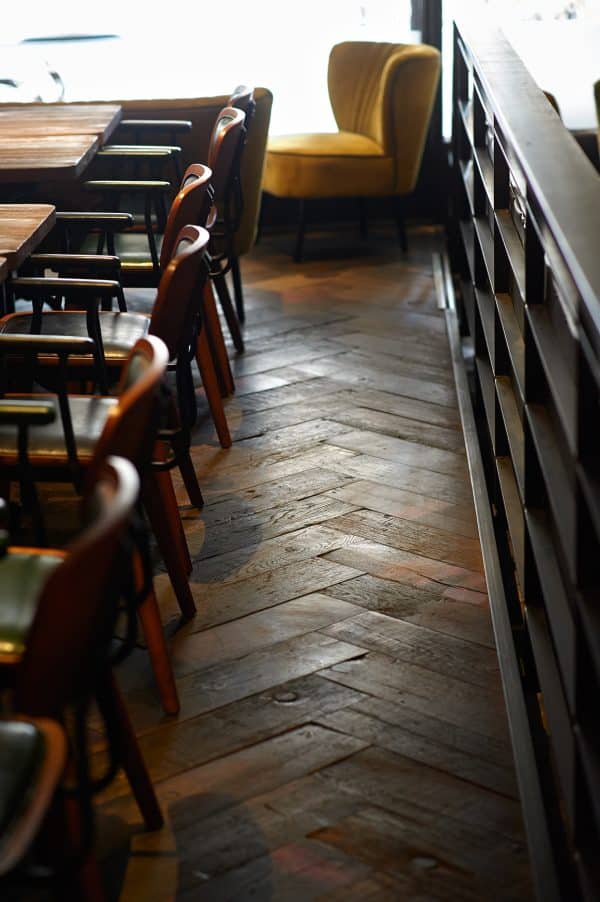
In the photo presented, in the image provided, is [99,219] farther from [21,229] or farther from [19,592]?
[19,592]

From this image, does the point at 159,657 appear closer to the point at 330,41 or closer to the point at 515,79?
the point at 515,79

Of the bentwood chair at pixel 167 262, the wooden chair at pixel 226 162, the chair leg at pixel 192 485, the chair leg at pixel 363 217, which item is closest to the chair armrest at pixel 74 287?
the bentwood chair at pixel 167 262

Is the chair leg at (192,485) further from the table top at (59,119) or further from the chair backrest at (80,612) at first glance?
the chair backrest at (80,612)

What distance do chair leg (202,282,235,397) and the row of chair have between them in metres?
0.35

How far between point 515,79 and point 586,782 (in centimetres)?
175

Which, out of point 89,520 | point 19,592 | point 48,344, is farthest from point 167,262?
point 89,520

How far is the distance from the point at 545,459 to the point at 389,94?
4.09 metres

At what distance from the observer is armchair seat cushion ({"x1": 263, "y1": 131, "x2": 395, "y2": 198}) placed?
18.7ft

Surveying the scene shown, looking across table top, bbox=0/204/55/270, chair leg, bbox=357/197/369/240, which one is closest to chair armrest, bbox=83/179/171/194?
table top, bbox=0/204/55/270

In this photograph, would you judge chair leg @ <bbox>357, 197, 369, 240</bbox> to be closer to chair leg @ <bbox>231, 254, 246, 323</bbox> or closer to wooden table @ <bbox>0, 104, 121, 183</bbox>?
Result: chair leg @ <bbox>231, 254, 246, 323</bbox>

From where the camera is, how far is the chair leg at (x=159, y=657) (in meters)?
2.36

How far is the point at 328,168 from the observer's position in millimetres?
5703

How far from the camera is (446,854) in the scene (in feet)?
6.45

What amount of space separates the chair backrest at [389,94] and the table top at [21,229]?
9.53ft
